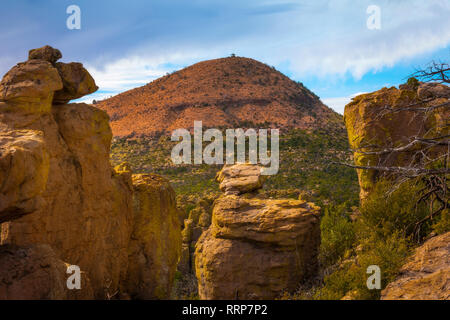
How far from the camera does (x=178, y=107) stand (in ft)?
269

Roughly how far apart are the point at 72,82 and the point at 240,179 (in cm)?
598

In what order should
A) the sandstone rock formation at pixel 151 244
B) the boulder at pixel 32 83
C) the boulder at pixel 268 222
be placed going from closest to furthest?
1. the boulder at pixel 32 83
2. the boulder at pixel 268 222
3. the sandstone rock formation at pixel 151 244

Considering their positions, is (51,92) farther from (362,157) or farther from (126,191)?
(362,157)

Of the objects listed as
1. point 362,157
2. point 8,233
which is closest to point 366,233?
point 362,157

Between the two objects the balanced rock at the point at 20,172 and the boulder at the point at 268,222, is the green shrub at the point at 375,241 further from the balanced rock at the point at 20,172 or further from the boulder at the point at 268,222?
the balanced rock at the point at 20,172

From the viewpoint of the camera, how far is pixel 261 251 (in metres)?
11.1

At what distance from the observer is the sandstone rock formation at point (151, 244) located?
13.7 meters

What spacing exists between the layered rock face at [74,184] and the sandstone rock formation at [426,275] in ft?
25.1

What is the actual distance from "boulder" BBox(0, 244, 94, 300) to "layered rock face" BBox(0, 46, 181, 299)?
1.63 meters

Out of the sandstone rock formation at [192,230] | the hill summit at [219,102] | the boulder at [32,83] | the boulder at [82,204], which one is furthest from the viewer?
the hill summit at [219,102]

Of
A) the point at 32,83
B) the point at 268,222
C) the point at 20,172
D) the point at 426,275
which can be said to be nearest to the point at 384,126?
the point at 268,222

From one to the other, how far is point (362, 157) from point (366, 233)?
2.63 metres

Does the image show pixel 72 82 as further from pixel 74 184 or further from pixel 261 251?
pixel 261 251

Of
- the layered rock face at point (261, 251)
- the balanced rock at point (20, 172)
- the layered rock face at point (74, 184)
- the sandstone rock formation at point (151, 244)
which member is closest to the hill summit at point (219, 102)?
the sandstone rock formation at point (151, 244)
